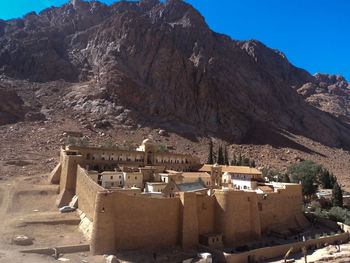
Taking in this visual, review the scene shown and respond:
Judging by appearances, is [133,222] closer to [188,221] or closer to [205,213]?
[188,221]

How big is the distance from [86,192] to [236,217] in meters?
12.8

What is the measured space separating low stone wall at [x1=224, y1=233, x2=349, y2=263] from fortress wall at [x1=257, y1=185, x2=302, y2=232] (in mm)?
3635

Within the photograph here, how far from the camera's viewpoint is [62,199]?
2739 centimetres

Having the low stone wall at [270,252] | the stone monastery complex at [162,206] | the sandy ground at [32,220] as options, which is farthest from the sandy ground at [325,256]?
the sandy ground at [32,220]

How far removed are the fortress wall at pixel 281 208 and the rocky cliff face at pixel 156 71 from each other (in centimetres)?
4580

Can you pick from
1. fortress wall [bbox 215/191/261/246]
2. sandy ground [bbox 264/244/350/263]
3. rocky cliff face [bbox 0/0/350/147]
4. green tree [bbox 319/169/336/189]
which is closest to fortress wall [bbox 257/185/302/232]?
fortress wall [bbox 215/191/261/246]

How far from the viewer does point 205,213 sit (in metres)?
25.7

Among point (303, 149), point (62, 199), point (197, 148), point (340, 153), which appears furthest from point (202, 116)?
point (62, 199)

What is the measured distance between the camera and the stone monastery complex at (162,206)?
830 inches

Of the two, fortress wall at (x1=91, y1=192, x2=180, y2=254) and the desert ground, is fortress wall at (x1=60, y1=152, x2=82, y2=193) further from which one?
fortress wall at (x1=91, y1=192, x2=180, y2=254)

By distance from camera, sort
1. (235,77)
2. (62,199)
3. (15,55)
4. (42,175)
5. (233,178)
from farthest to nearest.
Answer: (235,77) < (15,55) < (233,178) < (42,175) < (62,199)

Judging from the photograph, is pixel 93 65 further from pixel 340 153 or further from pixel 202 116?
pixel 340 153

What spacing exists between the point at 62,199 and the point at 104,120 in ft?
144

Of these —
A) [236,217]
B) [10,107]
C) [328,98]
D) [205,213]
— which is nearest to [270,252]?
[236,217]
